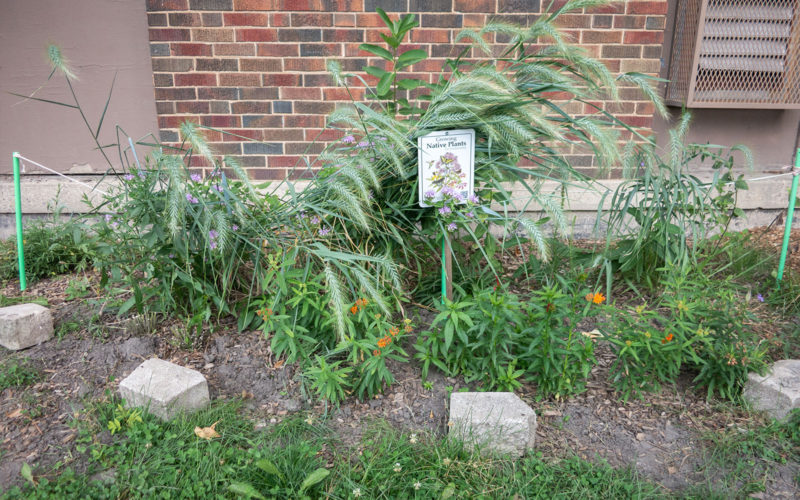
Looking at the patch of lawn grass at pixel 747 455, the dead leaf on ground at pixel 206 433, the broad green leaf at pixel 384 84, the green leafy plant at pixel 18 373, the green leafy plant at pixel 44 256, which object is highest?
the broad green leaf at pixel 384 84

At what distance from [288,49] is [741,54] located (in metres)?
3.37

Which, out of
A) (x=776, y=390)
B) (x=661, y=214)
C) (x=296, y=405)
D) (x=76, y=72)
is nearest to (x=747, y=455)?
(x=776, y=390)

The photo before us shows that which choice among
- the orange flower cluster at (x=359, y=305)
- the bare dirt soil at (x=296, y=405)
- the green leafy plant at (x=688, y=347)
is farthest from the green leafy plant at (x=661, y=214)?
the orange flower cluster at (x=359, y=305)

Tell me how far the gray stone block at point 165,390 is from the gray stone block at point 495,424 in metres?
1.03

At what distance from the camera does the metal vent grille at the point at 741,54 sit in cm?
400

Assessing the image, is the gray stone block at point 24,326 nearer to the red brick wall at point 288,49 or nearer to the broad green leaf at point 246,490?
the broad green leaf at point 246,490

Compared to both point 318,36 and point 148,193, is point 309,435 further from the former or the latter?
point 318,36

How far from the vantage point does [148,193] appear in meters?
2.44

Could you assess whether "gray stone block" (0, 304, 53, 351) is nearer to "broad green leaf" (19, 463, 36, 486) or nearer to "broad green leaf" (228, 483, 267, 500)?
Result: "broad green leaf" (19, 463, 36, 486)

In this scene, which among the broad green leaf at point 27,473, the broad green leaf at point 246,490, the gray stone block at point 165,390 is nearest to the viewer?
the broad green leaf at point 246,490

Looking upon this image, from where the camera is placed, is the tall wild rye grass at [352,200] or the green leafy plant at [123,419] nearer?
the green leafy plant at [123,419]

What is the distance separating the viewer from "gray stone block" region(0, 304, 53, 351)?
257 centimetres

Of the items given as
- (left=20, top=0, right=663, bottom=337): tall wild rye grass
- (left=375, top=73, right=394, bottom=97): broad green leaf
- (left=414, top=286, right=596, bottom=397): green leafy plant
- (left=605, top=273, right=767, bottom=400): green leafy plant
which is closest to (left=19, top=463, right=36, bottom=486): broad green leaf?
(left=20, top=0, right=663, bottom=337): tall wild rye grass

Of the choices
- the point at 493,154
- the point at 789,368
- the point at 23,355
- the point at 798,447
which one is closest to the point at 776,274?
the point at 789,368
